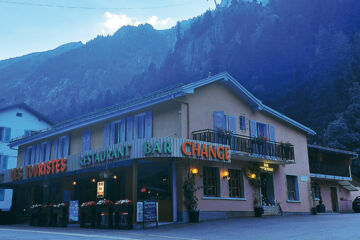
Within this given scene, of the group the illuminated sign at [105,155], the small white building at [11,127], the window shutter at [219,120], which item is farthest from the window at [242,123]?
the small white building at [11,127]

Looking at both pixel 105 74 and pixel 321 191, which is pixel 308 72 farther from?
pixel 105 74

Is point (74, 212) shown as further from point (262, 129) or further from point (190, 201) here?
point (262, 129)

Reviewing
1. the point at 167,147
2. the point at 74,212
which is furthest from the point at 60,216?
the point at 167,147

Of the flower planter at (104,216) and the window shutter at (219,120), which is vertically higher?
the window shutter at (219,120)

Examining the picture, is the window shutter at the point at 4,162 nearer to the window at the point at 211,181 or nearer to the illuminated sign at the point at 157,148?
the window at the point at 211,181

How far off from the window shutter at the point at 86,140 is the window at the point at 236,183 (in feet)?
29.4

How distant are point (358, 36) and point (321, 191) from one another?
49031 mm

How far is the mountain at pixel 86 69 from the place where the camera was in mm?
139375

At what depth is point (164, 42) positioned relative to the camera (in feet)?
548

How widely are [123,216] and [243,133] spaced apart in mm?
9405

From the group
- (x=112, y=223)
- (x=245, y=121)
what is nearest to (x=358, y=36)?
(x=245, y=121)

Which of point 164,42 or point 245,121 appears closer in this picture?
point 245,121

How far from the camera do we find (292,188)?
83.4ft

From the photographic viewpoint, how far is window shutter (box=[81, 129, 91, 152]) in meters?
24.2
